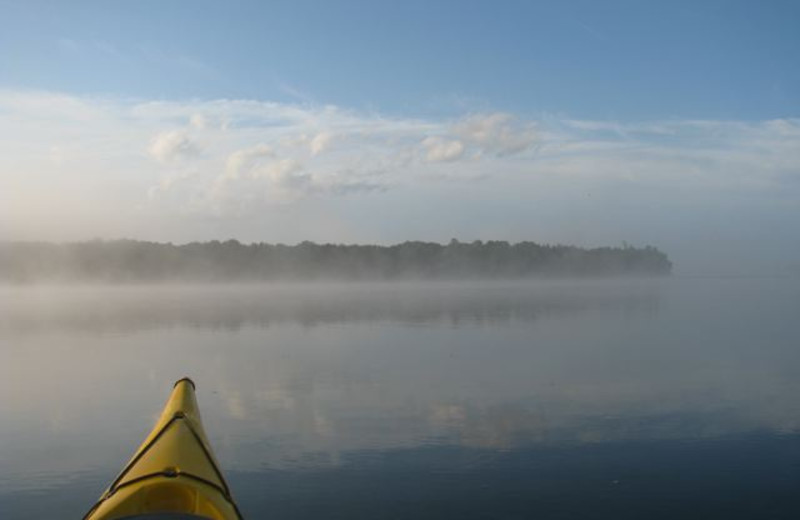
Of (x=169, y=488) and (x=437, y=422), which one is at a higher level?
(x=169, y=488)

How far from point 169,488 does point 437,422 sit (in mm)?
7905

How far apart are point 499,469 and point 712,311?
138 ft

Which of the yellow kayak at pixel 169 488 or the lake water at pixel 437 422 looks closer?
the yellow kayak at pixel 169 488

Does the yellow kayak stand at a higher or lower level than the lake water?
higher

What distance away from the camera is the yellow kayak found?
6922 millimetres

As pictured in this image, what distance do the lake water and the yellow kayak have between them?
1.71 metres

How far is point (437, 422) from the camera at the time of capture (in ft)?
47.7

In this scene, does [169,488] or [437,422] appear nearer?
[169,488]

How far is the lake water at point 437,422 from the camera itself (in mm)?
10023

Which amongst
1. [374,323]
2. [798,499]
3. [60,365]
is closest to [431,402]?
[798,499]

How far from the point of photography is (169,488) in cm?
727

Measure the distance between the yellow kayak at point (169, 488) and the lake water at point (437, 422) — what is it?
171cm

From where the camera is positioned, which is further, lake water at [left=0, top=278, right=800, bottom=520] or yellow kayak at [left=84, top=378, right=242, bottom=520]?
lake water at [left=0, top=278, right=800, bottom=520]

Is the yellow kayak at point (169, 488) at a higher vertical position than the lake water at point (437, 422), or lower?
higher
